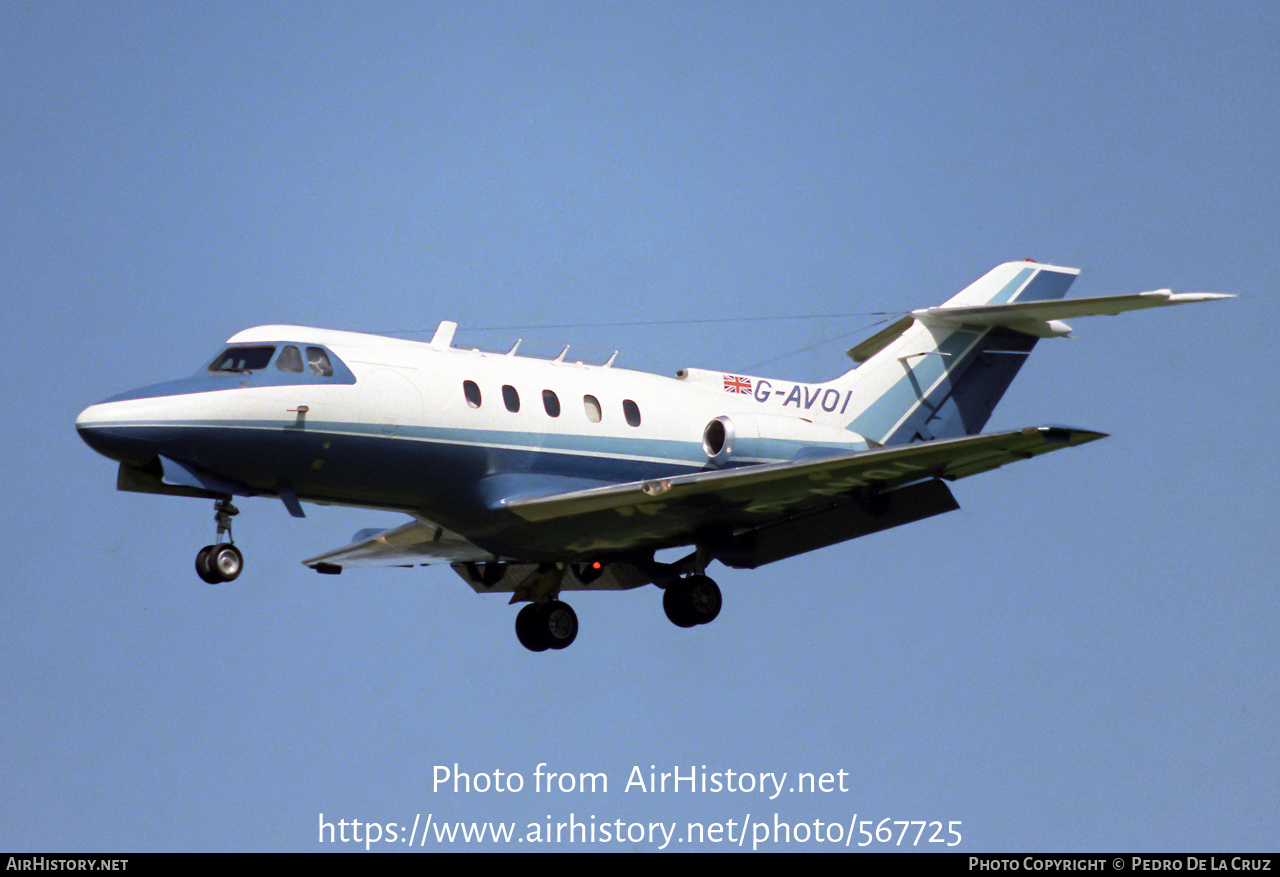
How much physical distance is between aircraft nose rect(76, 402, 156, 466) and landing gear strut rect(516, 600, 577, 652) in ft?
24.9

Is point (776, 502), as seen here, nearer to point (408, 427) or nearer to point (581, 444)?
point (581, 444)

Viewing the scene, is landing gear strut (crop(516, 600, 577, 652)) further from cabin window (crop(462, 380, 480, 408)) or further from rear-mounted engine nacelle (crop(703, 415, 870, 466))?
cabin window (crop(462, 380, 480, 408))

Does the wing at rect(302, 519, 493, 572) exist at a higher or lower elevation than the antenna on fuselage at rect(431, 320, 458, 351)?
lower

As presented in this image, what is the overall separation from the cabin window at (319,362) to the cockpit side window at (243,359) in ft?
1.60

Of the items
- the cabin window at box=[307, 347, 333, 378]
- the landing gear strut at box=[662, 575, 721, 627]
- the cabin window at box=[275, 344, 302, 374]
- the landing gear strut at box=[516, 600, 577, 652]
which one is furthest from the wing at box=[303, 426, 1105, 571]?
the cabin window at box=[275, 344, 302, 374]

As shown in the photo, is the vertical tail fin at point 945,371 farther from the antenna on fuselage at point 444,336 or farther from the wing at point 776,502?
the antenna on fuselage at point 444,336

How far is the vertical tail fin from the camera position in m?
28.1

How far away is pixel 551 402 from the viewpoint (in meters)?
24.3

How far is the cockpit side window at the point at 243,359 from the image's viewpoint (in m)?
22.2

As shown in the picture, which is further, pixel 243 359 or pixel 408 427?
pixel 408 427

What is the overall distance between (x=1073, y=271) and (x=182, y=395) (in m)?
15.4

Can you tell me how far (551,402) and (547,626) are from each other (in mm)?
4121

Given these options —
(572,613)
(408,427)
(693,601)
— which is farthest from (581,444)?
(572,613)

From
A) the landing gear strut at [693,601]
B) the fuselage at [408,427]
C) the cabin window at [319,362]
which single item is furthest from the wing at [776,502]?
the cabin window at [319,362]
